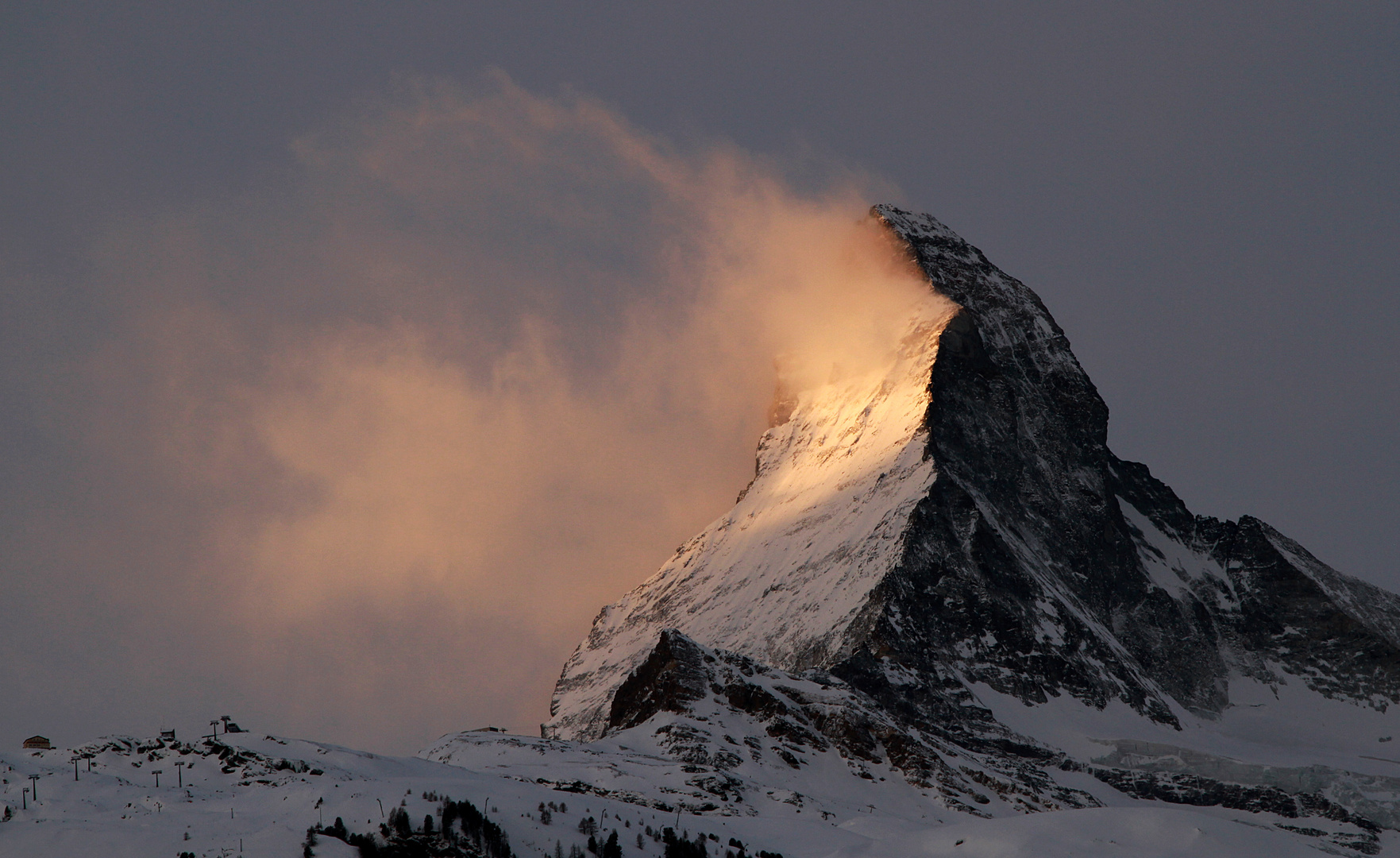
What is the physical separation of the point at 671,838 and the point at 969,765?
109 metres

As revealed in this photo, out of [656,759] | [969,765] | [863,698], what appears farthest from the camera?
[863,698]

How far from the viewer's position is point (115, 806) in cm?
6462

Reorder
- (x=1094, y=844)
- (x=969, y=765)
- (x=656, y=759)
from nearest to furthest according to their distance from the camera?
(x=1094, y=844) < (x=656, y=759) < (x=969, y=765)

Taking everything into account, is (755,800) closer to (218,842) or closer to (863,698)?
(863,698)

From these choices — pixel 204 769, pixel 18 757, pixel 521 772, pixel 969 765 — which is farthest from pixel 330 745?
pixel 969 765

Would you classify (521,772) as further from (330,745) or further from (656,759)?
(330,745)

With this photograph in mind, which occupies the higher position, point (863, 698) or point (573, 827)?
point (863, 698)

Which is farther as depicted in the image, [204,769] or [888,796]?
[888,796]

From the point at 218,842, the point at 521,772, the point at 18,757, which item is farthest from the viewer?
the point at 521,772

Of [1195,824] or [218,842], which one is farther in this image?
[1195,824]

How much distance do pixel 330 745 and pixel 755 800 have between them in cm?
4460

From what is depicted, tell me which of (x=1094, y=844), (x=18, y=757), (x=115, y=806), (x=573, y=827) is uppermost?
(x=18, y=757)

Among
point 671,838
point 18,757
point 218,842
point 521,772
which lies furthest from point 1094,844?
point 521,772

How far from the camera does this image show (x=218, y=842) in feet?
182
